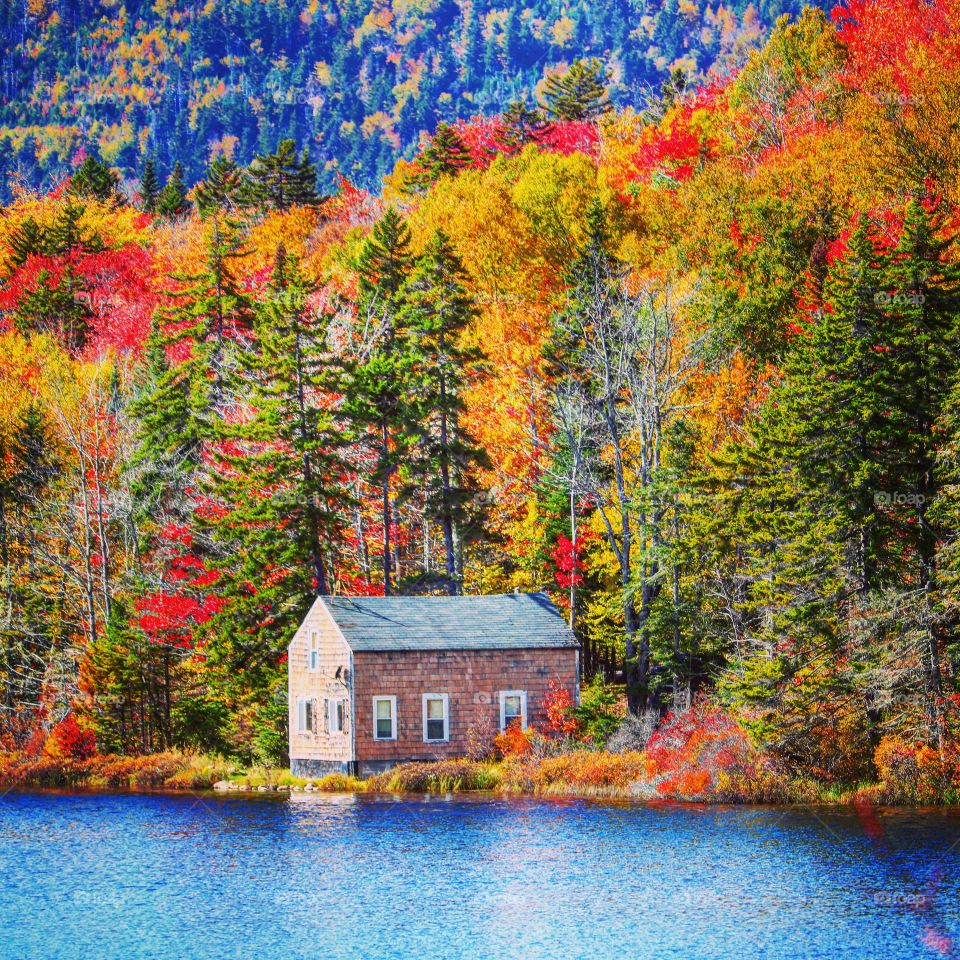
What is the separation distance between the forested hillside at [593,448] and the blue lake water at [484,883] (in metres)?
6.13

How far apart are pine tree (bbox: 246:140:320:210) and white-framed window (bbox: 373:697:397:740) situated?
234 feet

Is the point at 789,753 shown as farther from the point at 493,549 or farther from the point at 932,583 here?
the point at 493,549

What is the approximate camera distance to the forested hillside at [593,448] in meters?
42.8

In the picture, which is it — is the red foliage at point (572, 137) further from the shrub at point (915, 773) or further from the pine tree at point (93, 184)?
the shrub at point (915, 773)

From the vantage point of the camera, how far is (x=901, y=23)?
77.0m

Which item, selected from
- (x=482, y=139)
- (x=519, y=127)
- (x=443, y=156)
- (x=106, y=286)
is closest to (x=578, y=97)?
(x=519, y=127)

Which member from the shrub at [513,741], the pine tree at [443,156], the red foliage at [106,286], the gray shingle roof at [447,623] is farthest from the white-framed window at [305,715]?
the pine tree at [443,156]

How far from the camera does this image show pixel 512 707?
52.1 meters

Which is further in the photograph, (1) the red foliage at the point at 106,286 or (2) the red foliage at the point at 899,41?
(1) the red foliage at the point at 106,286

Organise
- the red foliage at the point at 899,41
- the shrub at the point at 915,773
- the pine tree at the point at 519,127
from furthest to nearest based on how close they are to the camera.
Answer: the pine tree at the point at 519,127
the red foliage at the point at 899,41
the shrub at the point at 915,773

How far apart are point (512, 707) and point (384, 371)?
15.3m

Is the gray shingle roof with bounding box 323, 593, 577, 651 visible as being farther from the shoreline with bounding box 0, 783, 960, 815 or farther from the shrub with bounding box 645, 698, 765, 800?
the shrub with bounding box 645, 698, 765, 800

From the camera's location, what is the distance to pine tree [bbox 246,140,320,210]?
4557 inches

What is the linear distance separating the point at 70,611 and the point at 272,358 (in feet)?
59.7
